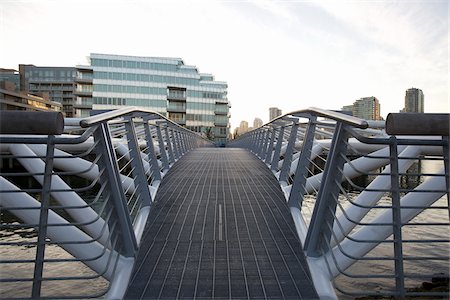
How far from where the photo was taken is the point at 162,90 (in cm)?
7212

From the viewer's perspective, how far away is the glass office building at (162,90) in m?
69.4

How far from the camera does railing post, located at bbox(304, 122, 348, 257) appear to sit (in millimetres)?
3758

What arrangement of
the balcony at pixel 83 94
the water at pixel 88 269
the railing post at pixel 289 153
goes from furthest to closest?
the balcony at pixel 83 94 < the water at pixel 88 269 < the railing post at pixel 289 153

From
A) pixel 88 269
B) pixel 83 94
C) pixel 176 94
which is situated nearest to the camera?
pixel 88 269

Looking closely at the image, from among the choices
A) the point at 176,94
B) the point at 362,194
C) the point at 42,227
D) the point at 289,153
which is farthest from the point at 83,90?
the point at 42,227

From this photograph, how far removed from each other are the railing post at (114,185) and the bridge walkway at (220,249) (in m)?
0.34

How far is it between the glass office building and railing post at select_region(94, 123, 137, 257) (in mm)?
65680

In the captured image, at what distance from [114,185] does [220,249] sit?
6.32 feet

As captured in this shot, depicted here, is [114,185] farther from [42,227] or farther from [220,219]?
[220,219]

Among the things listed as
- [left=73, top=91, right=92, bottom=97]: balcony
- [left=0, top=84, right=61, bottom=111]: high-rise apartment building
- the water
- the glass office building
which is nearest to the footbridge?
the water

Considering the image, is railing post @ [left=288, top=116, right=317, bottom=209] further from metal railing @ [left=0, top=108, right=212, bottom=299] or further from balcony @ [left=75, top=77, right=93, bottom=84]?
balcony @ [left=75, top=77, right=93, bottom=84]

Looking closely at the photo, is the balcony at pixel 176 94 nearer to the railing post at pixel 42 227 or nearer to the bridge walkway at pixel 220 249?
the bridge walkway at pixel 220 249

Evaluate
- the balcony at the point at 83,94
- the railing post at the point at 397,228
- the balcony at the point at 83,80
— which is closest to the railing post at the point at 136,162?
the railing post at the point at 397,228

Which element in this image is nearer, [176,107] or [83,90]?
[83,90]
